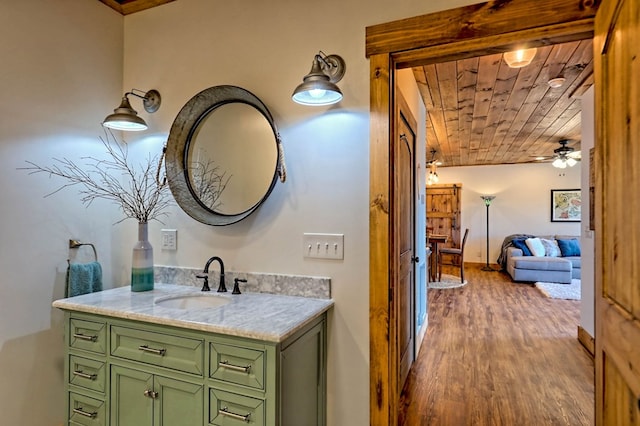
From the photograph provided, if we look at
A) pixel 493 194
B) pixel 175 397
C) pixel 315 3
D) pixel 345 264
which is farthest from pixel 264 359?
pixel 493 194

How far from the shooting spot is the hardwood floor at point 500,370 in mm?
2352

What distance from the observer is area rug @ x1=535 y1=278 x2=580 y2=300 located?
5488mm

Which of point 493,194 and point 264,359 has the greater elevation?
point 493,194

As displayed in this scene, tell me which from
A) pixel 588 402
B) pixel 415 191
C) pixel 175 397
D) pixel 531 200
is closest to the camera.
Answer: pixel 175 397

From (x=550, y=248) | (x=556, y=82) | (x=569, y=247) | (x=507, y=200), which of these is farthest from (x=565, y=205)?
(x=556, y=82)

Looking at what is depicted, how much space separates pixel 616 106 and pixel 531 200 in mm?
8194

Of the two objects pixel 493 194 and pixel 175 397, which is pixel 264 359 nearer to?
pixel 175 397

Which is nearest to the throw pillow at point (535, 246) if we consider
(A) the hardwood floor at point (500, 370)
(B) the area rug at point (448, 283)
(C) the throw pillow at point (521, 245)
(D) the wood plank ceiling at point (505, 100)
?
(C) the throw pillow at point (521, 245)

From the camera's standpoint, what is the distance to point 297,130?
187 cm

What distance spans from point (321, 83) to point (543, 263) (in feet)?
21.9

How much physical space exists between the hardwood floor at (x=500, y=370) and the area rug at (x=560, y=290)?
0.59 meters

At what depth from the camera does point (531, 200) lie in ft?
27.1

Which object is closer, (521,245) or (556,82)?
(556,82)

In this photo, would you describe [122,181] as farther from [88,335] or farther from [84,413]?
[84,413]
